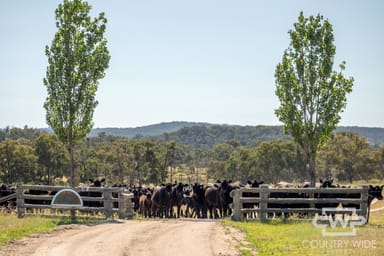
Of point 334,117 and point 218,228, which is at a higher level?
point 334,117

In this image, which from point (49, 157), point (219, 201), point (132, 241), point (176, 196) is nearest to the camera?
point (132, 241)

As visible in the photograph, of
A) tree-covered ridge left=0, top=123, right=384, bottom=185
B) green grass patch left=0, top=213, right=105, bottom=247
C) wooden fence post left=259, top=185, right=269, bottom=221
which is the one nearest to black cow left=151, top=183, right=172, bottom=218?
green grass patch left=0, top=213, right=105, bottom=247

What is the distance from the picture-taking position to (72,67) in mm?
24047

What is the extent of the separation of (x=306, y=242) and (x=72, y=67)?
14958mm

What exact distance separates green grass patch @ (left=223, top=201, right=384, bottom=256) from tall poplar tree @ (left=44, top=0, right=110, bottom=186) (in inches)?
431

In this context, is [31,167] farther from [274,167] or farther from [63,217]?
[63,217]

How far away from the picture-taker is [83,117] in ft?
80.9

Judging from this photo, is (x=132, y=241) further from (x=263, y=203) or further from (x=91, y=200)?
(x=263, y=203)

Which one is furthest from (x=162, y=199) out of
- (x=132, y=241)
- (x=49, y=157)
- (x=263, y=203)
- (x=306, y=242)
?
(x=49, y=157)

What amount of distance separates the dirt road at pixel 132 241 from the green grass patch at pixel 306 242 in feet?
1.92

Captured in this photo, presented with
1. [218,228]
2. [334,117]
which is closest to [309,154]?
[334,117]

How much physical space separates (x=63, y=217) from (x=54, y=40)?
28.1ft

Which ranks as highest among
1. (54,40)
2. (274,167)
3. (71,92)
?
(54,40)

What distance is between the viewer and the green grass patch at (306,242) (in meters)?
12.5
